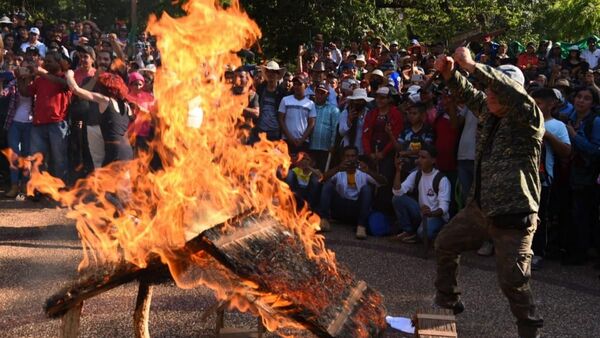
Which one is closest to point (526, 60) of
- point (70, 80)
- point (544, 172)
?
point (544, 172)

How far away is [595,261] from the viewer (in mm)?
7039

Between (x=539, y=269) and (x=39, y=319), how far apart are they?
4909mm

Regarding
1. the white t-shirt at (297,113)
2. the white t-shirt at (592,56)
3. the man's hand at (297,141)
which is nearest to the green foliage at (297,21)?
the white t-shirt at (592,56)

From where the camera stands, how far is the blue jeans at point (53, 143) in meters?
9.30

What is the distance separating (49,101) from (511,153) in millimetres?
7016

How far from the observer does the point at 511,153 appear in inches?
173

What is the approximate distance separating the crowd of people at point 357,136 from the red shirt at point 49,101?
1 cm

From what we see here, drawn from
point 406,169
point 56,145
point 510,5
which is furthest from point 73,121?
point 510,5

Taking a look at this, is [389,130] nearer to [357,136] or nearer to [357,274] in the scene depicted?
[357,136]

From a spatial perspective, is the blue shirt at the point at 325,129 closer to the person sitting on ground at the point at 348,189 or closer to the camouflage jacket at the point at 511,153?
the person sitting on ground at the point at 348,189

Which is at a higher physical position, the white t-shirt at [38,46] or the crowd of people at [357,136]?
the white t-shirt at [38,46]

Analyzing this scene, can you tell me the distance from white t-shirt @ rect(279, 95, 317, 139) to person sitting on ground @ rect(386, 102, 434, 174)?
1448 mm

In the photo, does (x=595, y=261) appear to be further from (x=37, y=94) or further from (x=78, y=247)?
(x=37, y=94)

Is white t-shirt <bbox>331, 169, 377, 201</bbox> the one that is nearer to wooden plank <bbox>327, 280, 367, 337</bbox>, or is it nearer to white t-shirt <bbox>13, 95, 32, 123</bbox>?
wooden plank <bbox>327, 280, 367, 337</bbox>
